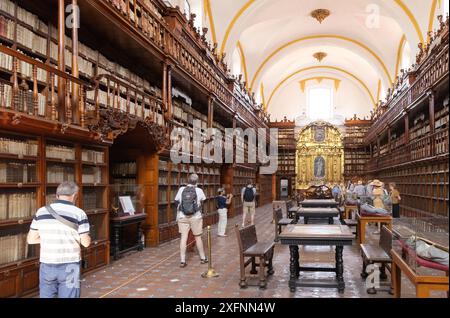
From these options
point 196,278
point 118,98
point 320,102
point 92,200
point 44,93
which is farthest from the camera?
point 320,102

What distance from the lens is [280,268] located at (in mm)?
6855

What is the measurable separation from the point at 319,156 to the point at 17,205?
26.8m

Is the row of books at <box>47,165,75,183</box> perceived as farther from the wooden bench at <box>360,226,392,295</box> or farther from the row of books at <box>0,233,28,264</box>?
the wooden bench at <box>360,226,392,295</box>

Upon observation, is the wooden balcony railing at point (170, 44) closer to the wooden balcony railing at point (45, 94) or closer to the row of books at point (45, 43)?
the row of books at point (45, 43)

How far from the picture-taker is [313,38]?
25.0 metres

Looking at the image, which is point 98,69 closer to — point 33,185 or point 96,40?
point 96,40

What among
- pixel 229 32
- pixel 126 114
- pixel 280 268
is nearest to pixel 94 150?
pixel 126 114

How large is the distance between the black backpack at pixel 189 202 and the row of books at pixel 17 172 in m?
2.34

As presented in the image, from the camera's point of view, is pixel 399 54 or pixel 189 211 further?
pixel 399 54

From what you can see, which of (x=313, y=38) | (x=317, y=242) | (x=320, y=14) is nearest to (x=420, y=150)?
(x=317, y=242)

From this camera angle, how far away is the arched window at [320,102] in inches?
1287

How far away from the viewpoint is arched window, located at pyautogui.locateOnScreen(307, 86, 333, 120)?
3269 cm

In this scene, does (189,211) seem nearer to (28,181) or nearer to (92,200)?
(92,200)

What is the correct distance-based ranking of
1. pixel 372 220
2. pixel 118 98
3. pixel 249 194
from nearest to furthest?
pixel 118 98
pixel 372 220
pixel 249 194
